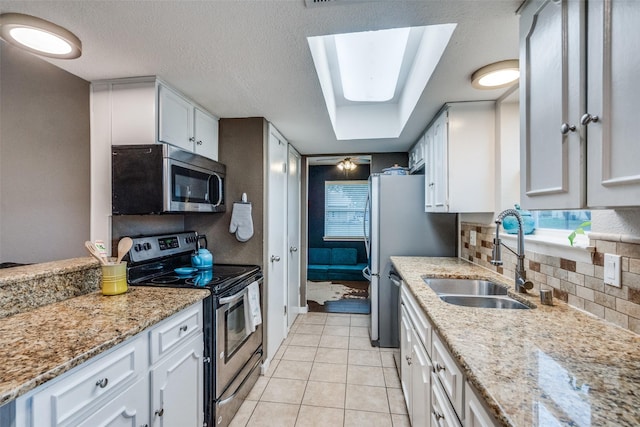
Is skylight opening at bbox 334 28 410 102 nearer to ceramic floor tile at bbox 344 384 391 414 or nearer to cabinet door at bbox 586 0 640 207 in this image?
cabinet door at bbox 586 0 640 207

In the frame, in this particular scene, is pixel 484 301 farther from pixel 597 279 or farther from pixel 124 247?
pixel 124 247

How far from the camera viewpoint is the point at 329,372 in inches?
97.1

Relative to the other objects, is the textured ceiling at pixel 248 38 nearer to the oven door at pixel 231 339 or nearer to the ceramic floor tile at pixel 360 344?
the oven door at pixel 231 339

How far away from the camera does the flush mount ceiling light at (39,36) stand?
1210 mm

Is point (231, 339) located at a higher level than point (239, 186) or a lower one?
lower

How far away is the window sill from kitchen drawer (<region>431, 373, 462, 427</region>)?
80 cm

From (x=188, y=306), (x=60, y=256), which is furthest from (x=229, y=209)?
(x=60, y=256)

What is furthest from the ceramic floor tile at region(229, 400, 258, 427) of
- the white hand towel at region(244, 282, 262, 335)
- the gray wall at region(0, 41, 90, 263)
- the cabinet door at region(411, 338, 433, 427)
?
the gray wall at region(0, 41, 90, 263)

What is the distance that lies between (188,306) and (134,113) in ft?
4.04

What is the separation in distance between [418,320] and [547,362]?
0.77m

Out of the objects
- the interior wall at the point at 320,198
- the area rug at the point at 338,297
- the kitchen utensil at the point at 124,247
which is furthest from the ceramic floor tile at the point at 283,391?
the interior wall at the point at 320,198

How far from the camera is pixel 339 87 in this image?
9.12 feet

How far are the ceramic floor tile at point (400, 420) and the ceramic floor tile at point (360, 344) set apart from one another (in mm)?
908

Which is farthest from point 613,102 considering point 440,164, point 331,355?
point 331,355
